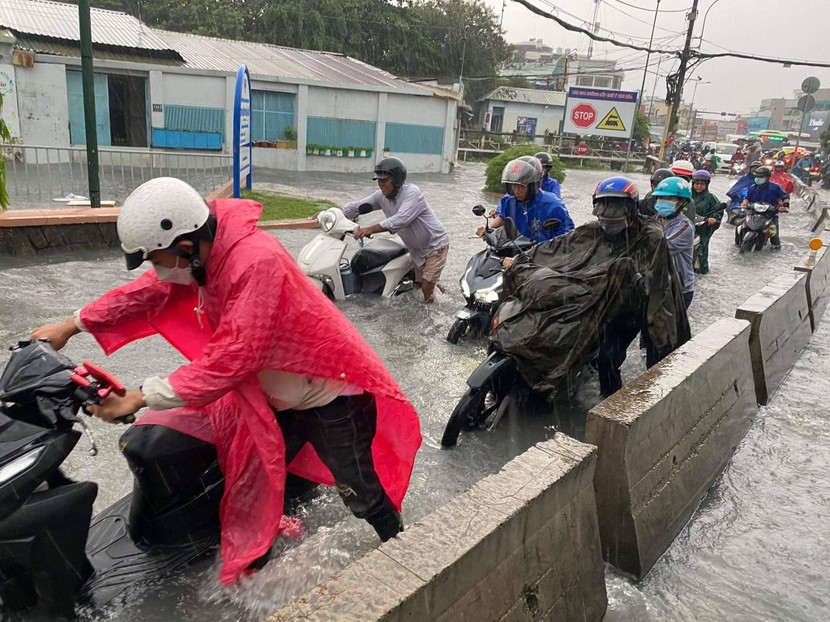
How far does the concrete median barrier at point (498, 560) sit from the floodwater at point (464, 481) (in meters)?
0.47

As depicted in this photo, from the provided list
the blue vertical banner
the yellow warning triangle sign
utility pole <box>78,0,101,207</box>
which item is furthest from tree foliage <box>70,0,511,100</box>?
utility pole <box>78,0,101,207</box>

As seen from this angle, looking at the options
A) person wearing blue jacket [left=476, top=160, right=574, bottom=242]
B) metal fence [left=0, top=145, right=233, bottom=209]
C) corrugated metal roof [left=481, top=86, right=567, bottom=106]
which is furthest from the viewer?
corrugated metal roof [left=481, top=86, right=567, bottom=106]

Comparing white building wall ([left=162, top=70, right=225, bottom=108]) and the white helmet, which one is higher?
white building wall ([left=162, top=70, right=225, bottom=108])

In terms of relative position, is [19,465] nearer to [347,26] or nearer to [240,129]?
[240,129]

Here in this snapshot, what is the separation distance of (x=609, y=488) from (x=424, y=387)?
214cm

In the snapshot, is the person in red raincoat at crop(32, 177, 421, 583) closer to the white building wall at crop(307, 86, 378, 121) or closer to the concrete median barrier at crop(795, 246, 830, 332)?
the concrete median barrier at crop(795, 246, 830, 332)

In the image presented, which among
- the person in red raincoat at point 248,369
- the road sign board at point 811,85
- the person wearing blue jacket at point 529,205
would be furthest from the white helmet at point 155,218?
the road sign board at point 811,85

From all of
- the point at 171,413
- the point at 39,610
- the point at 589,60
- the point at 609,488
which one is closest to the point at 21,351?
the point at 171,413

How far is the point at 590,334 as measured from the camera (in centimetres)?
392

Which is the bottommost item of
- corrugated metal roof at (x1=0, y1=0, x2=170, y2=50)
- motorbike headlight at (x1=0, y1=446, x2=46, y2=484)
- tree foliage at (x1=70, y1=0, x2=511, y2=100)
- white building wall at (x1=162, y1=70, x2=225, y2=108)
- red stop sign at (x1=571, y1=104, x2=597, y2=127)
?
motorbike headlight at (x1=0, y1=446, x2=46, y2=484)

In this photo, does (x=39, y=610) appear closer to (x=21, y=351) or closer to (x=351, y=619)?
(x=21, y=351)

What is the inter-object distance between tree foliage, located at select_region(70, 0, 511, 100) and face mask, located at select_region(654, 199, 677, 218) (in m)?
30.6

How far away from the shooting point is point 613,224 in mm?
4219

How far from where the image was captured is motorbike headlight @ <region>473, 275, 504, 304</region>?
5242 mm
